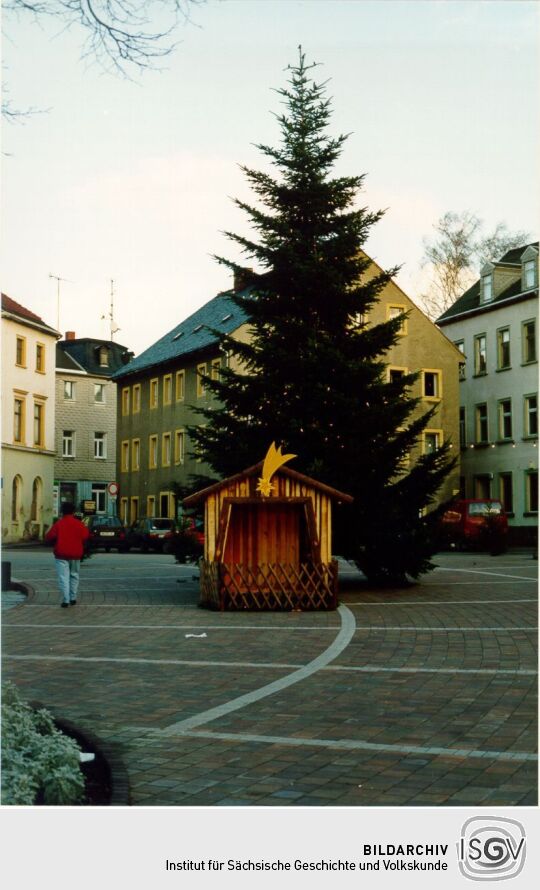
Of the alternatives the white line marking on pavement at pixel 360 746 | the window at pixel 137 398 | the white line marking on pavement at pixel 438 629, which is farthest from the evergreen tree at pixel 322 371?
the window at pixel 137 398

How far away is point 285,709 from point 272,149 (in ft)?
48.9

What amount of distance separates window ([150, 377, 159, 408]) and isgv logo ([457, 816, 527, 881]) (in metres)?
56.7

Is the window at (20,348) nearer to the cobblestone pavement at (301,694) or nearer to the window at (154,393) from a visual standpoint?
the cobblestone pavement at (301,694)

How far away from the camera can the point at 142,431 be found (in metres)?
60.8

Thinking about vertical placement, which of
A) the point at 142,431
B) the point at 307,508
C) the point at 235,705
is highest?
the point at 142,431

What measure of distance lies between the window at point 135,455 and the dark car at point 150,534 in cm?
1580

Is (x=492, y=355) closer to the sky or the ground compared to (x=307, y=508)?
closer to the sky

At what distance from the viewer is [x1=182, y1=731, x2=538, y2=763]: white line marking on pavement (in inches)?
263

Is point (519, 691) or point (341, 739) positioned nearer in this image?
point (341, 739)

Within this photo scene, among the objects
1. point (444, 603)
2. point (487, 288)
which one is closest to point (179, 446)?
point (487, 288)

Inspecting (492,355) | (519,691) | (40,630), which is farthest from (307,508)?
(492,355)

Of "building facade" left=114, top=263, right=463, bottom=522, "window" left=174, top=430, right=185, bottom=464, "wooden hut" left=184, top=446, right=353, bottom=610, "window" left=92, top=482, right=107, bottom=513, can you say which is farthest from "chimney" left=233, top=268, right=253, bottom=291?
"window" left=92, top=482, right=107, bottom=513

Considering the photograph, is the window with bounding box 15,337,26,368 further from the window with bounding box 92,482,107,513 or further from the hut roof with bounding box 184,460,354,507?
the window with bounding box 92,482,107,513

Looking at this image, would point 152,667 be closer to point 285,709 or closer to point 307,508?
point 285,709
